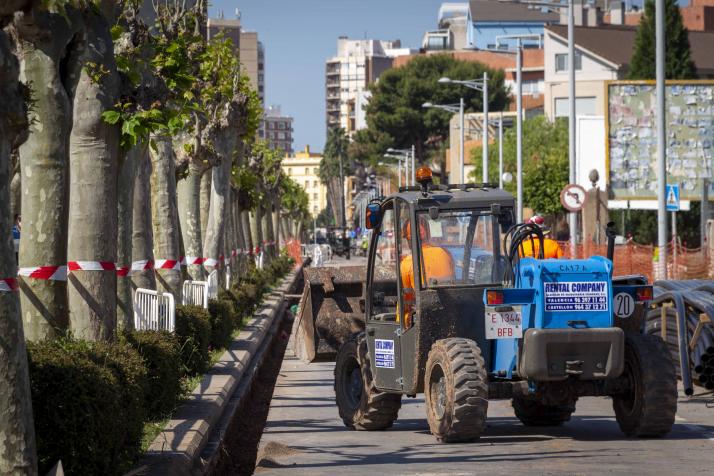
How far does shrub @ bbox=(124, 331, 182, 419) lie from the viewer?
549 inches

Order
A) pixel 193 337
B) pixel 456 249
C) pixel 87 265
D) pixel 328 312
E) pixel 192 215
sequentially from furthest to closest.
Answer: pixel 192 215, pixel 193 337, pixel 328 312, pixel 87 265, pixel 456 249

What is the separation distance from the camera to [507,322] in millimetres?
12617

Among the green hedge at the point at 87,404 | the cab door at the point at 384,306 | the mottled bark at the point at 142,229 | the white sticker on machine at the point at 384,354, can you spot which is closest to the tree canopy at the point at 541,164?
the mottled bark at the point at 142,229

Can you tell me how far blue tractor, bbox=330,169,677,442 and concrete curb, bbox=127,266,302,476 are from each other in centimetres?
166

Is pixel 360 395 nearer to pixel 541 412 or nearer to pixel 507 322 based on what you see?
pixel 541 412

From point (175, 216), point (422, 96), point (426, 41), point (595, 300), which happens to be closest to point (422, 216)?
point (595, 300)

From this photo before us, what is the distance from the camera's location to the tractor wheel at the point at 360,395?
14203 mm

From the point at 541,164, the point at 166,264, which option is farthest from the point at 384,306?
the point at 541,164

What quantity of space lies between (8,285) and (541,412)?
737 centimetres

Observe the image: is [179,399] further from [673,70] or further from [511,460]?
[673,70]

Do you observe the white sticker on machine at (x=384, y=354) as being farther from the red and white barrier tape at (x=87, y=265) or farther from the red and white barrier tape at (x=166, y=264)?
the red and white barrier tape at (x=166, y=264)

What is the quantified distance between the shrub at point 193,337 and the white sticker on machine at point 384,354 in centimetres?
404

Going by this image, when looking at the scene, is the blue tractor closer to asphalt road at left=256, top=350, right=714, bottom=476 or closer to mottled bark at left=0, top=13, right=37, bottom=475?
asphalt road at left=256, top=350, right=714, bottom=476

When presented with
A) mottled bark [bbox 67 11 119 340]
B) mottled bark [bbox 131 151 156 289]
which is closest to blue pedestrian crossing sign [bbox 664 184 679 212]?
mottled bark [bbox 131 151 156 289]
